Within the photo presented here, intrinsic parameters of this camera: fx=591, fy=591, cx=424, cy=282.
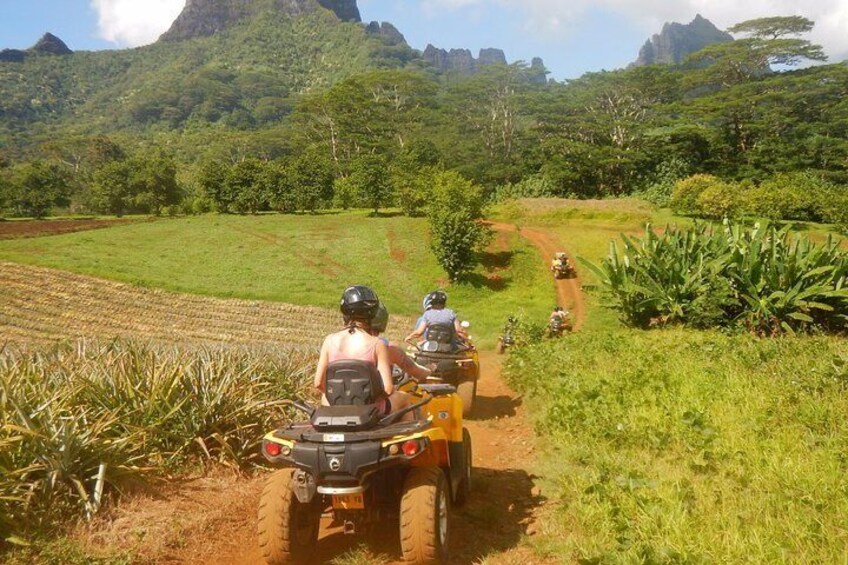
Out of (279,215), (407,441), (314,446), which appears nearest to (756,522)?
(407,441)

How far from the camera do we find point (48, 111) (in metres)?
163

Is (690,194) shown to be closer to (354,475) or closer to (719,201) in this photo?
(719,201)

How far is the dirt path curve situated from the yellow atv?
19258mm

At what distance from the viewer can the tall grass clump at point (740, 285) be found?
11.2 m

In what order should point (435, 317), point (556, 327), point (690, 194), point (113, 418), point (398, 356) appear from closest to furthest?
point (398, 356), point (113, 418), point (435, 317), point (556, 327), point (690, 194)

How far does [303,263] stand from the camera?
3253 cm

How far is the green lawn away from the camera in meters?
26.9

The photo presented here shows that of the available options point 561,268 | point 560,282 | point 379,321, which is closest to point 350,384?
point 379,321

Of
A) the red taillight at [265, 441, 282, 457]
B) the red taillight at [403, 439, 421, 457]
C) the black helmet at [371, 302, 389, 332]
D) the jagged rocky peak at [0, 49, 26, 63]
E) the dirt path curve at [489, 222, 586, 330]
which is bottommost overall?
the dirt path curve at [489, 222, 586, 330]

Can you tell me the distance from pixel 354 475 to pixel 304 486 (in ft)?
1.41

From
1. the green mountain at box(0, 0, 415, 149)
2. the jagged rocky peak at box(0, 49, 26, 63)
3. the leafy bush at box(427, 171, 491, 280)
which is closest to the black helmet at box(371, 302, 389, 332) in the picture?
the leafy bush at box(427, 171, 491, 280)

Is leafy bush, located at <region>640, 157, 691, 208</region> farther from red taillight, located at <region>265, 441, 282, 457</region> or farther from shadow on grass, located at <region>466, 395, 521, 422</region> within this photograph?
red taillight, located at <region>265, 441, 282, 457</region>

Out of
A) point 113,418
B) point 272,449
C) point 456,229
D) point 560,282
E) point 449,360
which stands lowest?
point 560,282

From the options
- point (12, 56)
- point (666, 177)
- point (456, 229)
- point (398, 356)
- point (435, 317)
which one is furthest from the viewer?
point (12, 56)
